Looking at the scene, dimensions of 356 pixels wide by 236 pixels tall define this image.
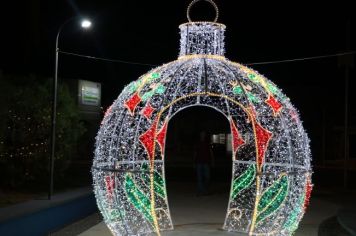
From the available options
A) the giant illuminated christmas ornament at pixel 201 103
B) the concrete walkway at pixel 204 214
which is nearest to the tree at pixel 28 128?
the concrete walkway at pixel 204 214

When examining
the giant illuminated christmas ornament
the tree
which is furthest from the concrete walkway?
the tree

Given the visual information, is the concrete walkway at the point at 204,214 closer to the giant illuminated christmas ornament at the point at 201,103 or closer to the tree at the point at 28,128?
the giant illuminated christmas ornament at the point at 201,103

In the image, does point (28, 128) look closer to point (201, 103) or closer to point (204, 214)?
point (204, 214)

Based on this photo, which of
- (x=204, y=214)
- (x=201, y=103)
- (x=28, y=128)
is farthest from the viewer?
(x=28, y=128)

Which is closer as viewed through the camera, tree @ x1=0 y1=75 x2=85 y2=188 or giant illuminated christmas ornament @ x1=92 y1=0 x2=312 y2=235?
giant illuminated christmas ornament @ x1=92 y1=0 x2=312 y2=235

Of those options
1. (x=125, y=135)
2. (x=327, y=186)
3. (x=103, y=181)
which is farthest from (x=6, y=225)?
(x=327, y=186)

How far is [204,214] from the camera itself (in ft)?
36.6

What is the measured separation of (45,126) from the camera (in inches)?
540

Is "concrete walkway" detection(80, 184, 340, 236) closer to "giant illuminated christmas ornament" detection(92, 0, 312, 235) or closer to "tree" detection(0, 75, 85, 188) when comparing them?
"giant illuminated christmas ornament" detection(92, 0, 312, 235)

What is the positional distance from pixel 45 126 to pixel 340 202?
7.69 m

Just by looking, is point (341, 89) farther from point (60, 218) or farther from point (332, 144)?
point (60, 218)

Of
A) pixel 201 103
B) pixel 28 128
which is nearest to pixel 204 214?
pixel 201 103

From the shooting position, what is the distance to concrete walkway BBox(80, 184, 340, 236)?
9.23 meters

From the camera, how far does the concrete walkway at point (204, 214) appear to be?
9.23 meters
